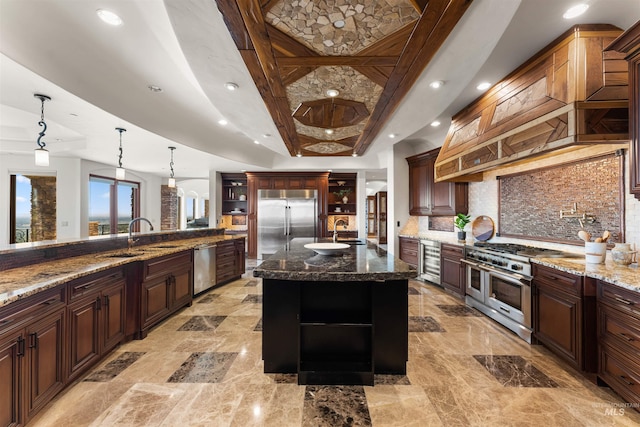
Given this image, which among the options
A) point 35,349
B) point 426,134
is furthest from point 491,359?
point 426,134

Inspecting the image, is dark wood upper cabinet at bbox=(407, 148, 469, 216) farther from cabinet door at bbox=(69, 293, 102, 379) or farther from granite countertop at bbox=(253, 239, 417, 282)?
cabinet door at bbox=(69, 293, 102, 379)

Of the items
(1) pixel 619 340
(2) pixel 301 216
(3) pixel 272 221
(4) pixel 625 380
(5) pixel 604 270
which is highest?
(2) pixel 301 216

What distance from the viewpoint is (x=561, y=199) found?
2.84 metres

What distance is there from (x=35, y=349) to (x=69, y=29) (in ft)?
7.39

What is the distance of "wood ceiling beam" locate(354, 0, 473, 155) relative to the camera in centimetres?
158

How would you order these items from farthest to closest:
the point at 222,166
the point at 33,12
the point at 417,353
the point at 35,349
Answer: the point at 222,166
the point at 417,353
the point at 33,12
the point at 35,349

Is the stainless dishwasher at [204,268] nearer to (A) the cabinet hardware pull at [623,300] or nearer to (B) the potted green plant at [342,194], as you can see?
(A) the cabinet hardware pull at [623,300]

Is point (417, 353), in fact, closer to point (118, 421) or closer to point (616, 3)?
point (118, 421)

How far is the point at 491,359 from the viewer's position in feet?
7.41

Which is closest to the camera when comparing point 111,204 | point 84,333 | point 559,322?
point 84,333

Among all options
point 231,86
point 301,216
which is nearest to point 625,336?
point 231,86

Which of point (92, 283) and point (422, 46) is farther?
point (92, 283)

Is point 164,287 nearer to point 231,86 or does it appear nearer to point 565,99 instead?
point 231,86

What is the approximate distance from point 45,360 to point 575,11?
4.22 m
